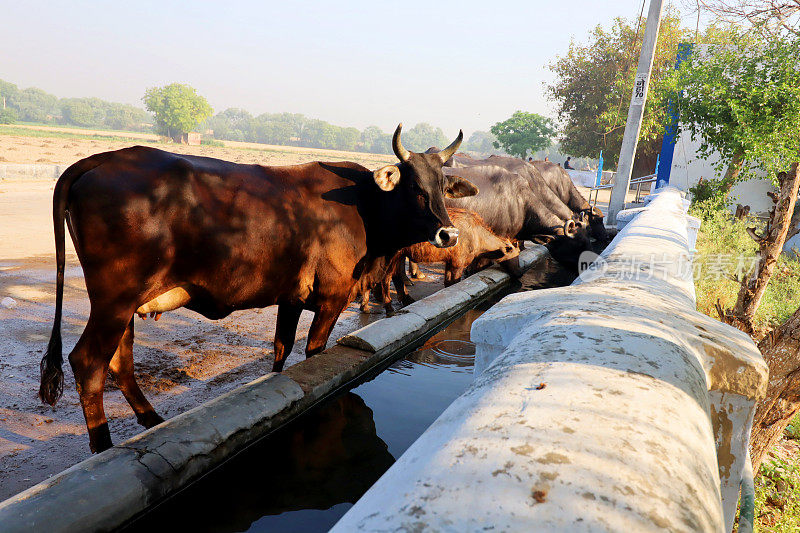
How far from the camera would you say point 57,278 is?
3.28 m

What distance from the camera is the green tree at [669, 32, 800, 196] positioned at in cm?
907

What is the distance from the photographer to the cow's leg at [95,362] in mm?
3137

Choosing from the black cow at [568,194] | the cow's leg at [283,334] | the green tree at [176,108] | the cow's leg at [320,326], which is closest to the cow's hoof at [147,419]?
the cow's leg at [283,334]

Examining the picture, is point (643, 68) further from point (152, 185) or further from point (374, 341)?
point (152, 185)

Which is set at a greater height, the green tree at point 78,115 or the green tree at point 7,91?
the green tree at point 7,91

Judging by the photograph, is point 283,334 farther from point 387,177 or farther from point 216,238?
point 387,177

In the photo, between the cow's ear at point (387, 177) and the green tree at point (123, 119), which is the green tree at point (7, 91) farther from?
the cow's ear at point (387, 177)

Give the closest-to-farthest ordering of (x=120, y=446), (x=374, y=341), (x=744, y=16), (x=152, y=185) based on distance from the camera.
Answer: (x=120, y=446), (x=152, y=185), (x=374, y=341), (x=744, y=16)

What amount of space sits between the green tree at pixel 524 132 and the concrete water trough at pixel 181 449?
50.3m

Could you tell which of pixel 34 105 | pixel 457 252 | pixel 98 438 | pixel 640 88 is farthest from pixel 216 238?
pixel 34 105

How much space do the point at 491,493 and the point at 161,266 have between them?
2992mm

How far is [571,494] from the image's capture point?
0.87 m

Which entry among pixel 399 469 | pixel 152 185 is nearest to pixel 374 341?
pixel 152 185

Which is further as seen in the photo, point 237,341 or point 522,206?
point 522,206
